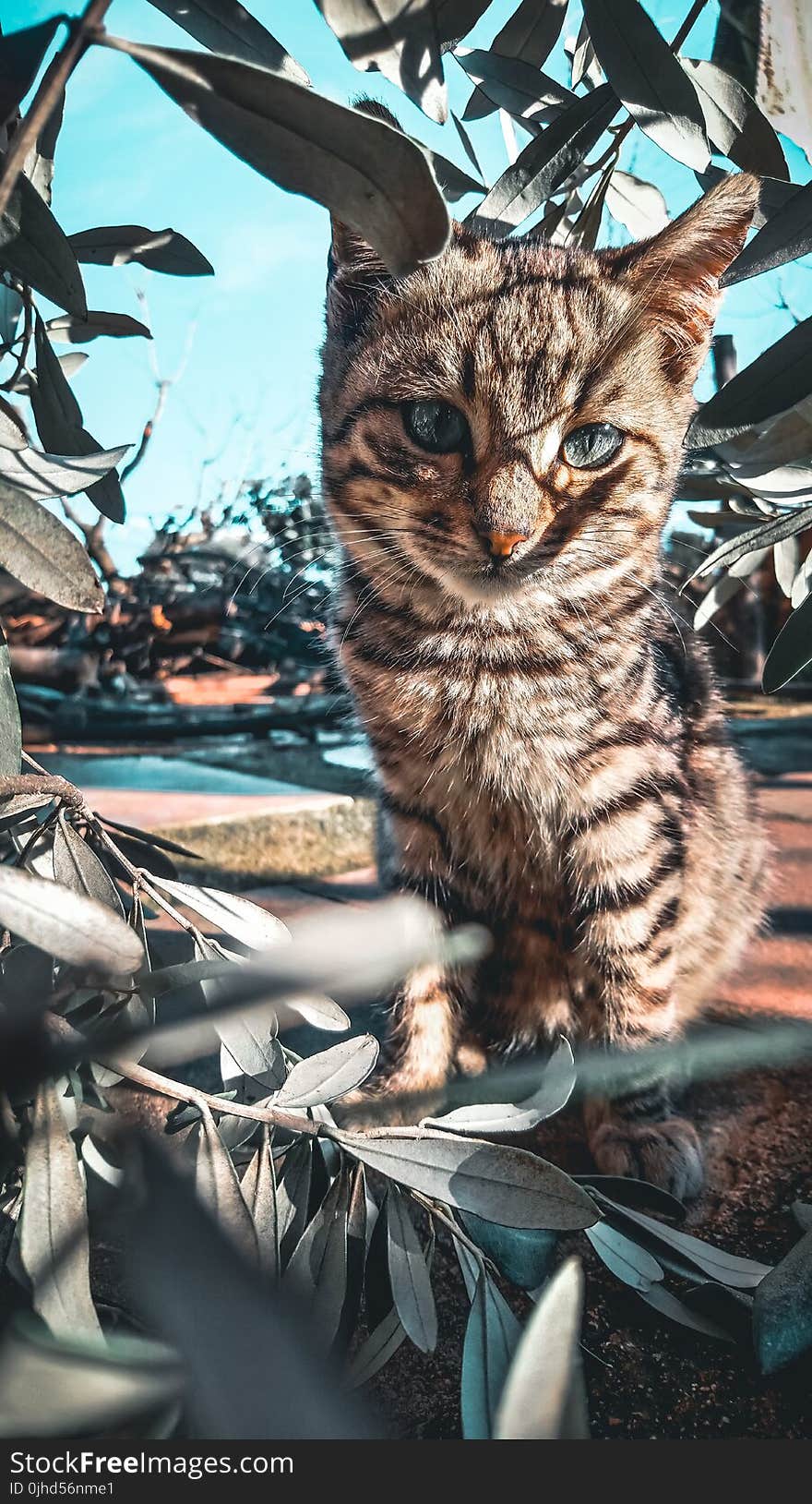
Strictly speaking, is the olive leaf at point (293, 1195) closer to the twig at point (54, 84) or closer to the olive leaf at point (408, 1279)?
the olive leaf at point (408, 1279)

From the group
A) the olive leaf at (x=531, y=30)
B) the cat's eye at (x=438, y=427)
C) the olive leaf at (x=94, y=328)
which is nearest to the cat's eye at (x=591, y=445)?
the cat's eye at (x=438, y=427)

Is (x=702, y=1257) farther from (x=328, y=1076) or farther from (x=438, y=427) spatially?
(x=438, y=427)

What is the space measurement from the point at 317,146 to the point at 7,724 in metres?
0.41

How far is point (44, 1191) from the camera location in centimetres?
52

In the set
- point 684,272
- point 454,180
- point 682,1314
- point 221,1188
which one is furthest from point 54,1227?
point 684,272

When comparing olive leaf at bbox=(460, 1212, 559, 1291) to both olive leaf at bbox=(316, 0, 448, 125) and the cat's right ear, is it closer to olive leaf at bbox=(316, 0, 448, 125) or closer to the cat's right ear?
olive leaf at bbox=(316, 0, 448, 125)

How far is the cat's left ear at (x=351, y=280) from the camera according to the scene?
1.12 m

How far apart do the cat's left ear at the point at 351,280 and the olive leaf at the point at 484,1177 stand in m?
0.98

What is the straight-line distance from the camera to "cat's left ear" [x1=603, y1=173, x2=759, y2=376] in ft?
3.19

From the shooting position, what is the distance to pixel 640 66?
67 centimetres

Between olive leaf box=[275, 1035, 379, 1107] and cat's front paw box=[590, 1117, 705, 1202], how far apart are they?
0.43 metres

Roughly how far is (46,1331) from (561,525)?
2.90 feet

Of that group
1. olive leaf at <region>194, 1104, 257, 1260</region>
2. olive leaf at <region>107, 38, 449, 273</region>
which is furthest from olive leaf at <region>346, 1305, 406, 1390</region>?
olive leaf at <region>107, 38, 449, 273</region>

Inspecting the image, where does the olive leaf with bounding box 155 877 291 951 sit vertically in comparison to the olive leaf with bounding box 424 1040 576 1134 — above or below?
above
